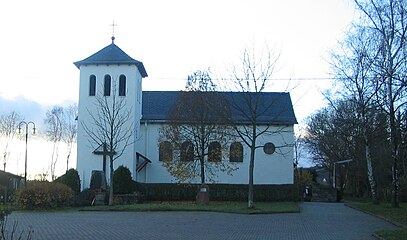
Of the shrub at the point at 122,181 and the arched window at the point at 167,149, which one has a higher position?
the arched window at the point at 167,149

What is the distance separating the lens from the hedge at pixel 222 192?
45656 millimetres

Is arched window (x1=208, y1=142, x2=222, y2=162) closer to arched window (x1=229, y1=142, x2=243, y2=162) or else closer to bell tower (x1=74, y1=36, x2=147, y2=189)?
arched window (x1=229, y1=142, x2=243, y2=162)

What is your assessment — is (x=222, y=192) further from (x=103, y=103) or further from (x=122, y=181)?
(x=103, y=103)

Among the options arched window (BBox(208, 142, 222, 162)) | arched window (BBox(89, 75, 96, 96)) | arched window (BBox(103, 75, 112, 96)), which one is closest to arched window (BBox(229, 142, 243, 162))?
arched window (BBox(208, 142, 222, 162))

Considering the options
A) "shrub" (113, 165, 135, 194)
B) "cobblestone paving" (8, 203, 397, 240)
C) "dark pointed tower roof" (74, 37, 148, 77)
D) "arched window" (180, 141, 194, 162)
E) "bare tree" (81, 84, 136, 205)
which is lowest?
"cobblestone paving" (8, 203, 397, 240)

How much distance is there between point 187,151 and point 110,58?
1027cm

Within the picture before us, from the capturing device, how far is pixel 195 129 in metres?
41.8

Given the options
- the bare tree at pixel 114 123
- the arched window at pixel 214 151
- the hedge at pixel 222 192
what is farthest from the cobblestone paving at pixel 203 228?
the bare tree at pixel 114 123

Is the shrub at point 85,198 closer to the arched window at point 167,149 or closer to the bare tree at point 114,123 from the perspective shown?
the arched window at point 167,149

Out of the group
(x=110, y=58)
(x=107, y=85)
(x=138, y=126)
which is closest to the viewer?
(x=110, y=58)

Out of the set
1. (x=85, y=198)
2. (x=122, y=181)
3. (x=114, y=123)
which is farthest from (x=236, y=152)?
(x=85, y=198)

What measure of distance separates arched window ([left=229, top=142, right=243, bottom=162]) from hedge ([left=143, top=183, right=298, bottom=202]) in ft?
12.4

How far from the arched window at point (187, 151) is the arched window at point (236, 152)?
4912mm

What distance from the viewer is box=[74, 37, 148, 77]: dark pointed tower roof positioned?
4697 cm
